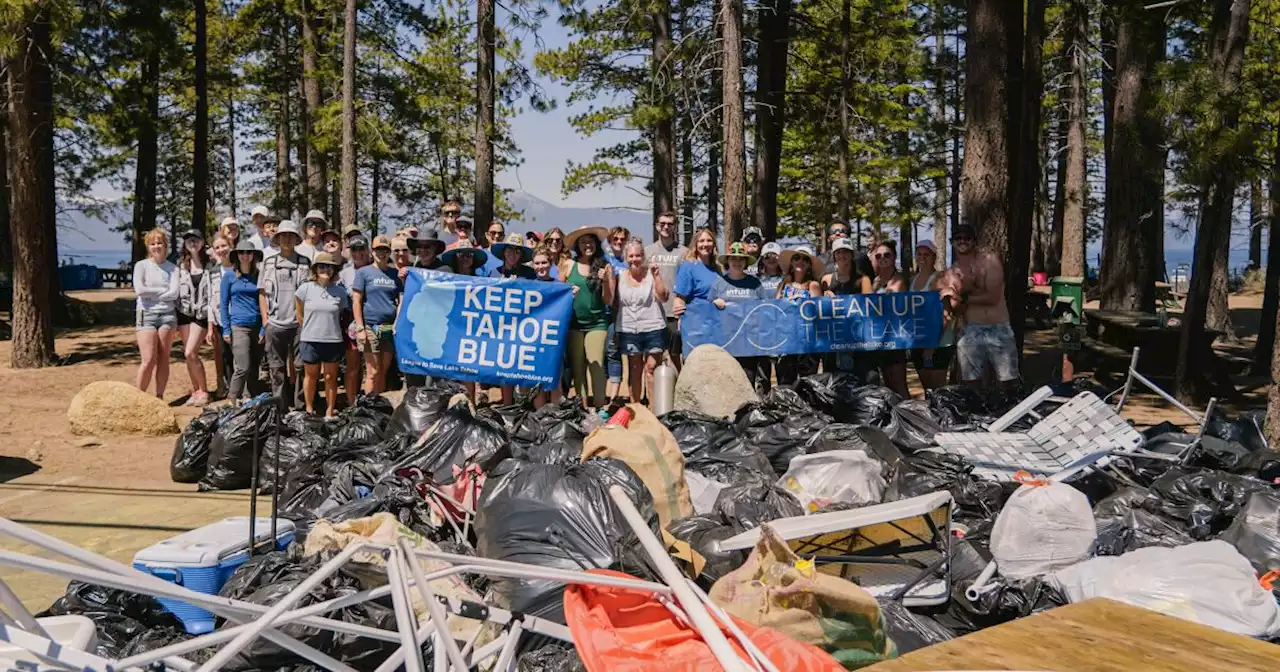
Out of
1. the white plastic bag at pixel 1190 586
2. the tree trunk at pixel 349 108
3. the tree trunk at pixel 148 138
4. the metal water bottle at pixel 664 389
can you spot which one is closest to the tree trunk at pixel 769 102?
the tree trunk at pixel 349 108

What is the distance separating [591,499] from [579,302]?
13.9 ft

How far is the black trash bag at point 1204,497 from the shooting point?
511cm

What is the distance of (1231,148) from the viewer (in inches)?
359

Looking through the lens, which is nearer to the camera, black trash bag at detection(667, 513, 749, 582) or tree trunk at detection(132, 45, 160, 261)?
black trash bag at detection(667, 513, 749, 582)

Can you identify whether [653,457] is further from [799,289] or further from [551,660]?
[799,289]

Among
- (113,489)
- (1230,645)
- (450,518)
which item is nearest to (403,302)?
(113,489)

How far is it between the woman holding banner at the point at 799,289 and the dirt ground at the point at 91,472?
2.69 metres

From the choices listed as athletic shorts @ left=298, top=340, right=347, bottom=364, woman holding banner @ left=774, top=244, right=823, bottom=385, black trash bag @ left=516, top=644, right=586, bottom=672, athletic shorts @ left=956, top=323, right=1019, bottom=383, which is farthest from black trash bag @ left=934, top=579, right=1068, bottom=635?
athletic shorts @ left=298, top=340, right=347, bottom=364

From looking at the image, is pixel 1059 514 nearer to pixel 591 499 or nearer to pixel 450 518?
pixel 591 499

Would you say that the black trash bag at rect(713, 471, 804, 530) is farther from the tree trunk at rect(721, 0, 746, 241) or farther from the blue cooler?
the tree trunk at rect(721, 0, 746, 241)

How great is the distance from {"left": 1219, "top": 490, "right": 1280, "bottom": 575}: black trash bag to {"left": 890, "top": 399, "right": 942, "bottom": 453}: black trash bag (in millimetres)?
2131

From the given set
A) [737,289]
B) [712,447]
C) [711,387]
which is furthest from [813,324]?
[712,447]

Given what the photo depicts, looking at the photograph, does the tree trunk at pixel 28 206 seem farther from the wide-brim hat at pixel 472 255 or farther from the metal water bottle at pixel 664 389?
the metal water bottle at pixel 664 389

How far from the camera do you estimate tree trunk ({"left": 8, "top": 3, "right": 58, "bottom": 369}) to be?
12203 mm
